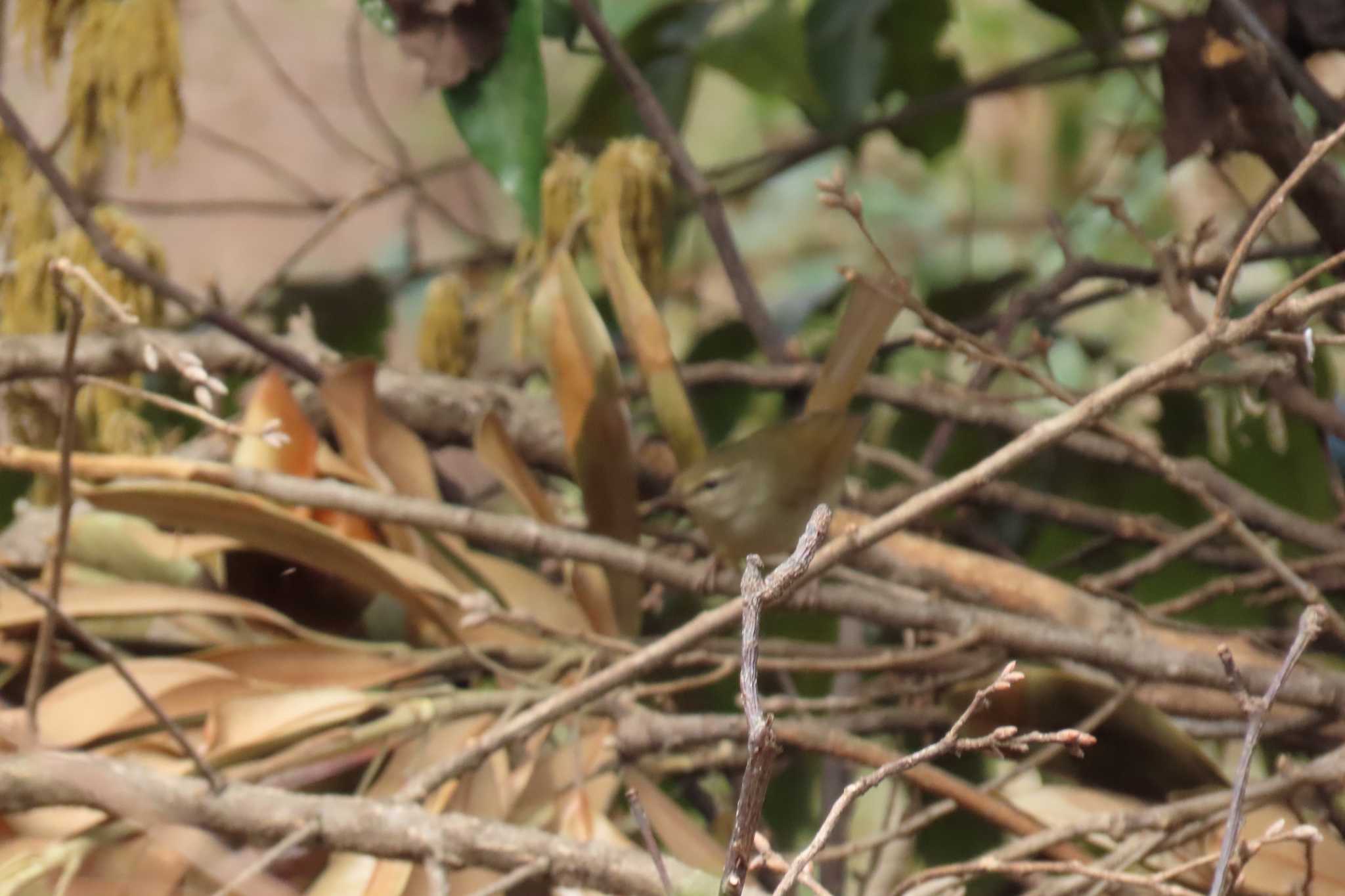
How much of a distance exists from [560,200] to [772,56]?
0.80 ft

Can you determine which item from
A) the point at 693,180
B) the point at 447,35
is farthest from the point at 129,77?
the point at 693,180

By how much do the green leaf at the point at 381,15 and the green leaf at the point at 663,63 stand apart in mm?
330

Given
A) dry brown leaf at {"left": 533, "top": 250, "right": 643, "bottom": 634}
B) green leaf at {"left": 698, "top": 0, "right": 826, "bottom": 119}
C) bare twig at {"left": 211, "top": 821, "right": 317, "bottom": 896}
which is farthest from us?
green leaf at {"left": 698, "top": 0, "right": 826, "bottom": 119}

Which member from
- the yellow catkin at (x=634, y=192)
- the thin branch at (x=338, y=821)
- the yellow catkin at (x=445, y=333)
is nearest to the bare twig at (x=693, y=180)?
the yellow catkin at (x=634, y=192)

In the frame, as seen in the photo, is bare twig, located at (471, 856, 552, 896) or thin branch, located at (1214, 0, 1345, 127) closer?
bare twig, located at (471, 856, 552, 896)

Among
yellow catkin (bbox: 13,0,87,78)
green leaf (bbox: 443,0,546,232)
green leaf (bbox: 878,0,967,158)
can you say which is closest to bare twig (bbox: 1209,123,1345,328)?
green leaf (bbox: 443,0,546,232)

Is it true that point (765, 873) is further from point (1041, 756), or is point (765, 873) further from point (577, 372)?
point (577, 372)

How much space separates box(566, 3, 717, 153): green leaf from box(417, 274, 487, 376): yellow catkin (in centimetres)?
21

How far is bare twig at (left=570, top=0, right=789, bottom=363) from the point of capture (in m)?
0.64

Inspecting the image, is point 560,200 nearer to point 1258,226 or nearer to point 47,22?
point 47,22

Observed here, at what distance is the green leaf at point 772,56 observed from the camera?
0.89 m

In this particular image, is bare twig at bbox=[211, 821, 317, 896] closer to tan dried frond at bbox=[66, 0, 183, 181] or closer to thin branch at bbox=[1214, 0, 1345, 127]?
tan dried frond at bbox=[66, 0, 183, 181]

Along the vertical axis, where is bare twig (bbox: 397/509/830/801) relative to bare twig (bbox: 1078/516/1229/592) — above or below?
above

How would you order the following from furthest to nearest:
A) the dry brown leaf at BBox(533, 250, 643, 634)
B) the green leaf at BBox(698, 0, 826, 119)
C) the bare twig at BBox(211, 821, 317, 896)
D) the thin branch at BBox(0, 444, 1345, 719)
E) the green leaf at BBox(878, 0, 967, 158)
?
the green leaf at BBox(878, 0, 967, 158) → the green leaf at BBox(698, 0, 826, 119) → the dry brown leaf at BBox(533, 250, 643, 634) → the thin branch at BBox(0, 444, 1345, 719) → the bare twig at BBox(211, 821, 317, 896)
